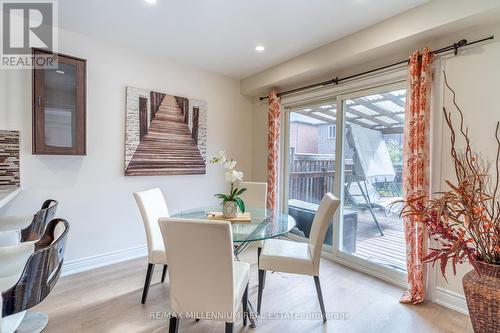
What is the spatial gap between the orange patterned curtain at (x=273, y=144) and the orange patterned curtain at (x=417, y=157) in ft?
5.91

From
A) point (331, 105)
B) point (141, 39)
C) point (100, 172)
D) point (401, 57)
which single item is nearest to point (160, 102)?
point (141, 39)

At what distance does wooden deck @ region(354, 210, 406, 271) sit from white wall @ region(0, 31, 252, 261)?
2.28 meters

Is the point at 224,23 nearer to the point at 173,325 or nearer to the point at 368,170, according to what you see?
the point at 368,170

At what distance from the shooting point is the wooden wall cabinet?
7.93 ft

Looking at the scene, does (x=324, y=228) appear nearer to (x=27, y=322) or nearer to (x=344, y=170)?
(x=344, y=170)

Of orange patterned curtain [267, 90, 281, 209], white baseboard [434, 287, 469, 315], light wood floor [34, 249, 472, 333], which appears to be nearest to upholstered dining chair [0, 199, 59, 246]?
light wood floor [34, 249, 472, 333]

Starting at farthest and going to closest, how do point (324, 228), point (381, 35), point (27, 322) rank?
point (381, 35) < point (324, 228) < point (27, 322)

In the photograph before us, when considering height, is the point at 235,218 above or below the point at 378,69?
below

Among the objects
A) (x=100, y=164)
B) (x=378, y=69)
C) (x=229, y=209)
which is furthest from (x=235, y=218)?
(x=378, y=69)

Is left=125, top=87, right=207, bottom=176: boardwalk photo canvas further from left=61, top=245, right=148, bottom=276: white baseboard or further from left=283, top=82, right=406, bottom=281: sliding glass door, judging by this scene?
left=283, top=82, right=406, bottom=281: sliding glass door

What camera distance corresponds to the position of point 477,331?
1.54 metres

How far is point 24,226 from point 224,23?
246cm

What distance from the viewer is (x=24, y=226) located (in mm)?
2004

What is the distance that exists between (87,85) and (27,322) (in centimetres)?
224
